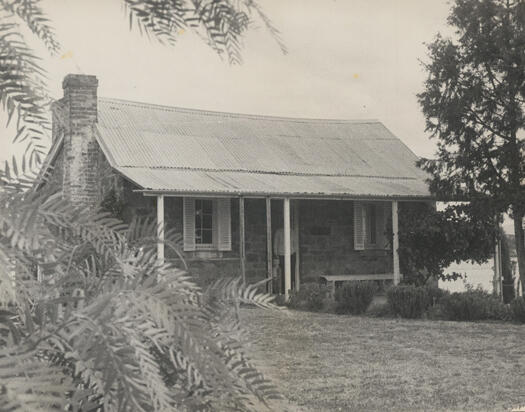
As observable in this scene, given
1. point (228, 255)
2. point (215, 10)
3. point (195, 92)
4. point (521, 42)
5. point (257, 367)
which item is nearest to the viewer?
point (215, 10)

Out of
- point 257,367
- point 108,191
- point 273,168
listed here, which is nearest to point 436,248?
point 273,168

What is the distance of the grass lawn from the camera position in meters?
6.88

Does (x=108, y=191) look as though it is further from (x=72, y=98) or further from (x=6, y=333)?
(x=6, y=333)

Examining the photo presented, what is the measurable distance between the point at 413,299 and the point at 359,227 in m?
6.15

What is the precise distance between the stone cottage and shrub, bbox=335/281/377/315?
2.27 metres

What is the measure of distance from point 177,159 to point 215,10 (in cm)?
1718

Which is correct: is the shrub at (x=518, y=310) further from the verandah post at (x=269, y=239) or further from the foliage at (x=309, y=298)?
the verandah post at (x=269, y=239)

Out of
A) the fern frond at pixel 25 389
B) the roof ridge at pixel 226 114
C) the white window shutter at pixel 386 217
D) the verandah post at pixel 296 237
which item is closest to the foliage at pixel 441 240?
the white window shutter at pixel 386 217

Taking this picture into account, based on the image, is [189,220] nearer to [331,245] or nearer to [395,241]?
[331,245]

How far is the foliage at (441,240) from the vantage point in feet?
56.2

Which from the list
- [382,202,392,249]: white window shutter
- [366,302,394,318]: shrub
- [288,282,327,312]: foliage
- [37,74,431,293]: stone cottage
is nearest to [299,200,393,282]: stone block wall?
[37,74,431,293]: stone cottage

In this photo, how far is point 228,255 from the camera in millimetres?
17828

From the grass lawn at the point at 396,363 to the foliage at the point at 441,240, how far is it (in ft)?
15.1

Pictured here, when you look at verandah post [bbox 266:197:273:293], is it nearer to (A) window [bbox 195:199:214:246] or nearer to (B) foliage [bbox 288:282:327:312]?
(B) foliage [bbox 288:282:327:312]
